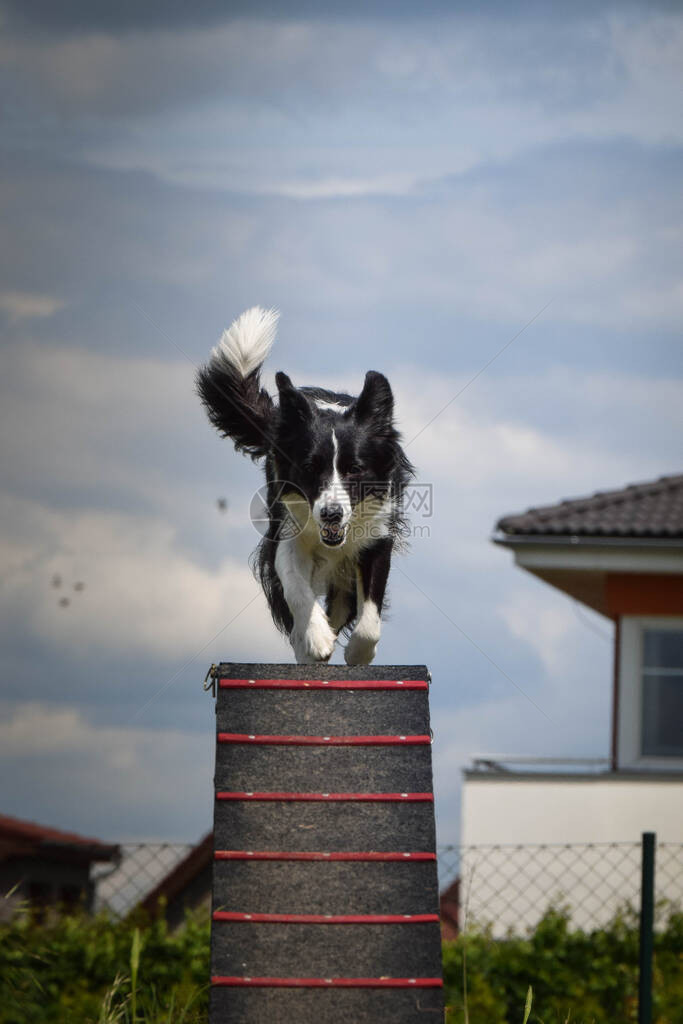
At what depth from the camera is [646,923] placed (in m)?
5.30

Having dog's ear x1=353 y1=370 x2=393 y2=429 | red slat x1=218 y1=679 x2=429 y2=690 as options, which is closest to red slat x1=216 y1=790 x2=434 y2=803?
red slat x1=218 y1=679 x2=429 y2=690

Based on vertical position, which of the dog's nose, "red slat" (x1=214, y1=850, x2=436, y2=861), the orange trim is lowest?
"red slat" (x1=214, y1=850, x2=436, y2=861)

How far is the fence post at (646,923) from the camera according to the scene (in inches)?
207

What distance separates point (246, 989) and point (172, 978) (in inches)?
124

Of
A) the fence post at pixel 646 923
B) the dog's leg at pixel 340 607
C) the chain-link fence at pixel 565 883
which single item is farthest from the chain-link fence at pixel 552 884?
the dog's leg at pixel 340 607

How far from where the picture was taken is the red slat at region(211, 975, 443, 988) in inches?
143

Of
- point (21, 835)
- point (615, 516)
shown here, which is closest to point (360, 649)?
point (615, 516)

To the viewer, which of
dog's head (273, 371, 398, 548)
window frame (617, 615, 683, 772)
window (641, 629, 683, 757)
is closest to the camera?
dog's head (273, 371, 398, 548)

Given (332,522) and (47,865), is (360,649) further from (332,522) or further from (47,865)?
(47,865)

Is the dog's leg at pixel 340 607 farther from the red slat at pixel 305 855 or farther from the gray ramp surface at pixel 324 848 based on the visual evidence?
the red slat at pixel 305 855

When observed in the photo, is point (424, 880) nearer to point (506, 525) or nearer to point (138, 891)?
point (138, 891)

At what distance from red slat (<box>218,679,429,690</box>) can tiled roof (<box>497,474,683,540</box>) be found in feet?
20.2

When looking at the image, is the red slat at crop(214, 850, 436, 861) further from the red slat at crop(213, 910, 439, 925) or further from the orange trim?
the orange trim

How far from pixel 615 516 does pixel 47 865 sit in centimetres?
614
